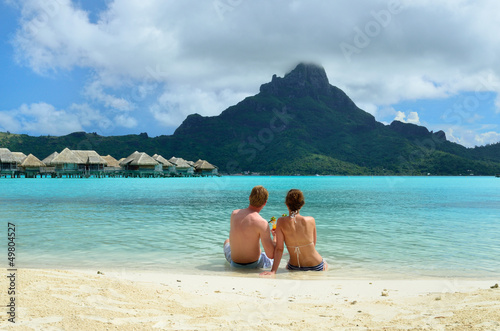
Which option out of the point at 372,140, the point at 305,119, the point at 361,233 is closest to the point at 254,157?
the point at 305,119

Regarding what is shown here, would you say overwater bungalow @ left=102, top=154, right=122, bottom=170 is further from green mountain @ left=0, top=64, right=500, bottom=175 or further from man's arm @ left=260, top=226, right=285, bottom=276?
man's arm @ left=260, top=226, right=285, bottom=276

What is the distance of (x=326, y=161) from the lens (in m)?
133

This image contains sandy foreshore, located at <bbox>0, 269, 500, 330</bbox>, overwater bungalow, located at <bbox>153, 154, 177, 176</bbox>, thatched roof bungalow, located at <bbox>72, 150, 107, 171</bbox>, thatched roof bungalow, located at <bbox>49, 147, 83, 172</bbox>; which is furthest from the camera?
overwater bungalow, located at <bbox>153, 154, 177, 176</bbox>

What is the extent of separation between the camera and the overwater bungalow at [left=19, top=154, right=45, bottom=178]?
69812 millimetres

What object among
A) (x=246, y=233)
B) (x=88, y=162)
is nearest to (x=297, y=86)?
(x=88, y=162)

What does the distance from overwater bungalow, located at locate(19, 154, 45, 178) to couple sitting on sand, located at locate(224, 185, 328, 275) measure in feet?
252

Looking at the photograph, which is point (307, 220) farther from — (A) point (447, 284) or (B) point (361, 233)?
(B) point (361, 233)

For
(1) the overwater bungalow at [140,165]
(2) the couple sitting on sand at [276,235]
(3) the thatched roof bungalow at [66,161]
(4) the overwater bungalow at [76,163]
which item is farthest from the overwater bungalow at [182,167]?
(2) the couple sitting on sand at [276,235]

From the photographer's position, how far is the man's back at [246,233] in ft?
19.1

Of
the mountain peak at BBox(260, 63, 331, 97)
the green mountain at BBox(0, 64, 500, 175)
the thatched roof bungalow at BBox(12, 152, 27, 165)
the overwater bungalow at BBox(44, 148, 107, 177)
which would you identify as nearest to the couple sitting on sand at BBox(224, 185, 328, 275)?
the overwater bungalow at BBox(44, 148, 107, 177)

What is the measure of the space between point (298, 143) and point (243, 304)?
5429 inches

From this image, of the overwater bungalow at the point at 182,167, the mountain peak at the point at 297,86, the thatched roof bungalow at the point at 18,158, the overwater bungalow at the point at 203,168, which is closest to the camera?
the thatched roof bungalow at the point at 18,158

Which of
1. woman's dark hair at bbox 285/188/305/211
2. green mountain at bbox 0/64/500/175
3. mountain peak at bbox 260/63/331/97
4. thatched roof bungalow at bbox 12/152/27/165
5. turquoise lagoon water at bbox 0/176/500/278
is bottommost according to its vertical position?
turquoise lagoon water at bbox 0/176/500/278

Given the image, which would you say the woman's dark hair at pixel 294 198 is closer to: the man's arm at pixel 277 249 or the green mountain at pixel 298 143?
the man's arm at pixel 277 249
